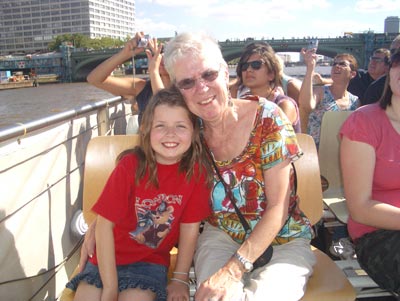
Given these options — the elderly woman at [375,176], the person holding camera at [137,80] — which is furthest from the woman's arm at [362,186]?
the person holding camera at [137,80]

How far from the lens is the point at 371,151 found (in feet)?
6.42

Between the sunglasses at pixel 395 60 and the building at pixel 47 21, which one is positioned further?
the building at pixel 47 21

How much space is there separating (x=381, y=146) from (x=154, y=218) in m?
1.11

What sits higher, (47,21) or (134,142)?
(47,21)

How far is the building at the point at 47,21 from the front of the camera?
106 metres

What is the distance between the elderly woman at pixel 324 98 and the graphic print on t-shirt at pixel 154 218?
97.0 inches

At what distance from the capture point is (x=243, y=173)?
1.91 metres

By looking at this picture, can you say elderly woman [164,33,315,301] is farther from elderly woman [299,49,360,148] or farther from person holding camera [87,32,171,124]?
elderly woman [299,49,360,148]

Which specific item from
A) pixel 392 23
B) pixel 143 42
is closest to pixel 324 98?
pixel 143 42

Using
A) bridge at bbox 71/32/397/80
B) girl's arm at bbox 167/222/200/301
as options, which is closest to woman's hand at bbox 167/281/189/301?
girl's arm at bbox 167/222/200/301

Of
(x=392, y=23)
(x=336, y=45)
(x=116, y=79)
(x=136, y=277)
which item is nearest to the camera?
(x=136, y=277)

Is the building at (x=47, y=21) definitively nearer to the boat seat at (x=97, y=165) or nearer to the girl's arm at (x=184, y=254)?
the boat seat at (x=97, y=165)

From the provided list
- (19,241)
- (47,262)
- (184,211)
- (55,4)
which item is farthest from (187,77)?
(55,4)

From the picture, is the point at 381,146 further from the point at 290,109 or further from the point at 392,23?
the point at 392,23
